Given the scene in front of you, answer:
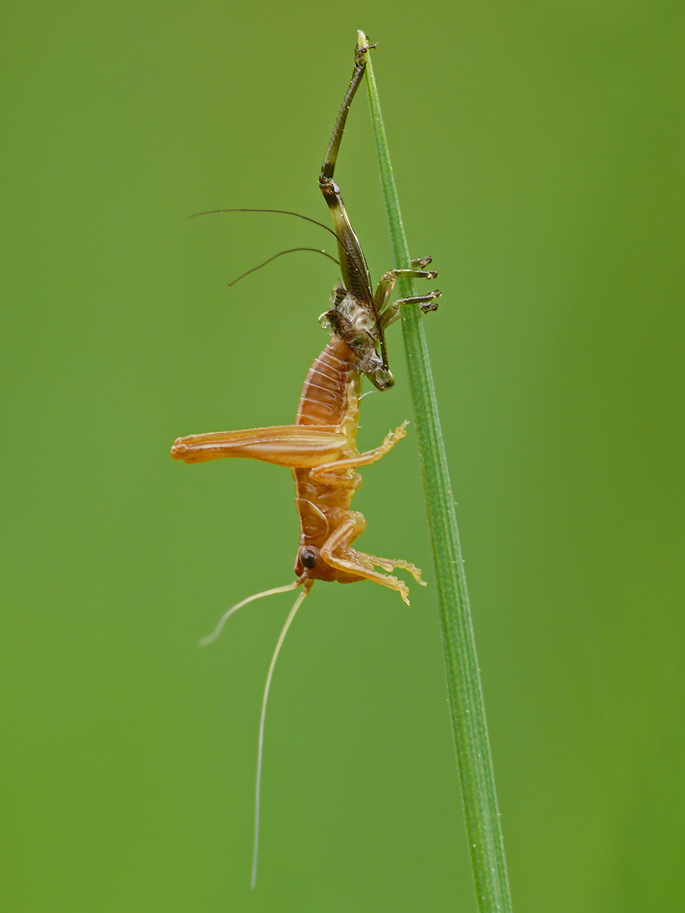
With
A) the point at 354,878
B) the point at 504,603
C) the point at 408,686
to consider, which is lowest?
the point at 354,878

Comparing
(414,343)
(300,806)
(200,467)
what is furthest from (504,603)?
(414,343)

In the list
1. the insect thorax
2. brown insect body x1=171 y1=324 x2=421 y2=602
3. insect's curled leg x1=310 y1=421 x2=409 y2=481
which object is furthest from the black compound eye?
the insect thorax

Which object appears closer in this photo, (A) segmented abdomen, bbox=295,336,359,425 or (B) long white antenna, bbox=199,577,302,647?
(B) long white antenna, bbox=199,577,302,647

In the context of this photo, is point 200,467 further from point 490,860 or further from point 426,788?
point 490,860

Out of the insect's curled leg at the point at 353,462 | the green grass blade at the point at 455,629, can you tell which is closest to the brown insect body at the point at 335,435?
the insect's curled leg at the point at 353,462

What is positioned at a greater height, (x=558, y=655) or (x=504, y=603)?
(x=504, y=603)

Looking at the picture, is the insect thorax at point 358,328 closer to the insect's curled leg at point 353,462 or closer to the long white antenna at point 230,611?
the insect's curled leg at point 353,462

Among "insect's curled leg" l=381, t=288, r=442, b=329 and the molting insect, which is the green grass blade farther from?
the molting insect

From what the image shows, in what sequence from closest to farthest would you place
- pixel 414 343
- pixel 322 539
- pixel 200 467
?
pixel 414 343 → pixel 322 539 → pixel 200 467

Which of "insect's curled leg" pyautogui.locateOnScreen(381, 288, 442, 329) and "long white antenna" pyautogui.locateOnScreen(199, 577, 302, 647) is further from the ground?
"insect's curled leg" pyautogui.locateOnScreen(381, 288, 442, 329)
